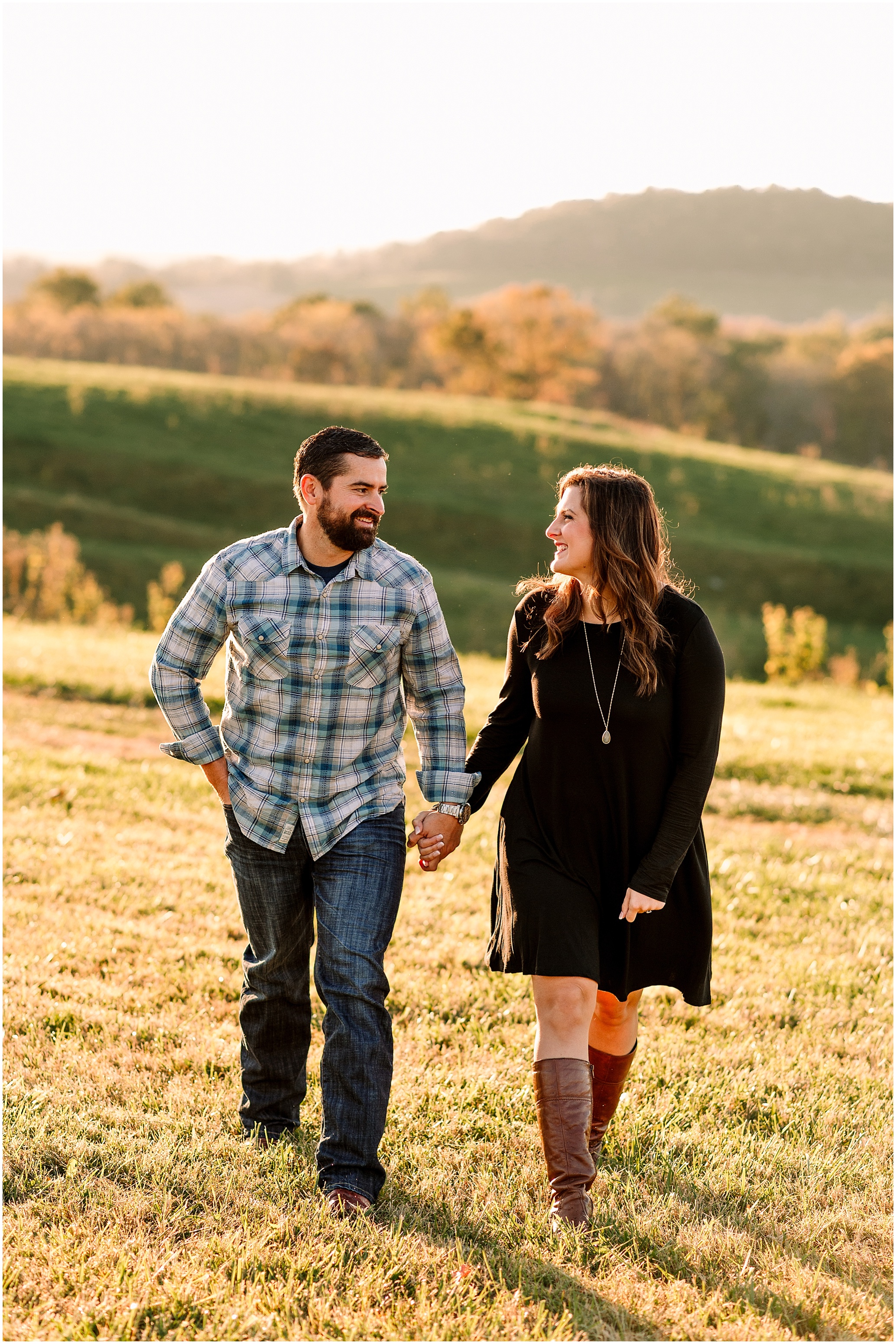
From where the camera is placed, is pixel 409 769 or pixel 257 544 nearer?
pixel 257 544

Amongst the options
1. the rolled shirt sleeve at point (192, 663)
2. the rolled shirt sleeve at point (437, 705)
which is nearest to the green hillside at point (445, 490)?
the rolled shirt sleeve at point (437, 705)

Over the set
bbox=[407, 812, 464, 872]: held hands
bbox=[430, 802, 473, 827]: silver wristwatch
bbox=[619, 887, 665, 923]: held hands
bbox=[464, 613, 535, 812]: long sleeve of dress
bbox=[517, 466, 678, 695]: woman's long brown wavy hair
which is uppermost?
bbox=[517, 466, 678, 695]: woman's long brown wavy hair

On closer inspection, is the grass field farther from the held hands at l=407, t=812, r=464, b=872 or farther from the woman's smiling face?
the woman's smiling face

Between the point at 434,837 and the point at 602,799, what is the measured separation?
611 millimetres

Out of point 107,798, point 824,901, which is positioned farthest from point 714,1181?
point 107,798

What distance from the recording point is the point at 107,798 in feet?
31.0

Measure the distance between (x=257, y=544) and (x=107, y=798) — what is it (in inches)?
235

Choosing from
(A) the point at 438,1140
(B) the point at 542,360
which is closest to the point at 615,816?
(A) the point at 438,1140

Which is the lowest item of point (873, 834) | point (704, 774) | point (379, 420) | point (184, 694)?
point (873, 834)

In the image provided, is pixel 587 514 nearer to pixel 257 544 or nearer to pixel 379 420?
pixel 257 544

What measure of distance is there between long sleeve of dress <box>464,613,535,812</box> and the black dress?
4.8 inches

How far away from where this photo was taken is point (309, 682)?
3891mm

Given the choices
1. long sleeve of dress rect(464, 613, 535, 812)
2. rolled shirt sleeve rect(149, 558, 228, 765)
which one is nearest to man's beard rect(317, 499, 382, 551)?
rolled shirt sleeve rect(149, 558, 228, 765)

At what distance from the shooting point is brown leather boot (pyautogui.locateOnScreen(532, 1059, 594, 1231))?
371 centimetres
